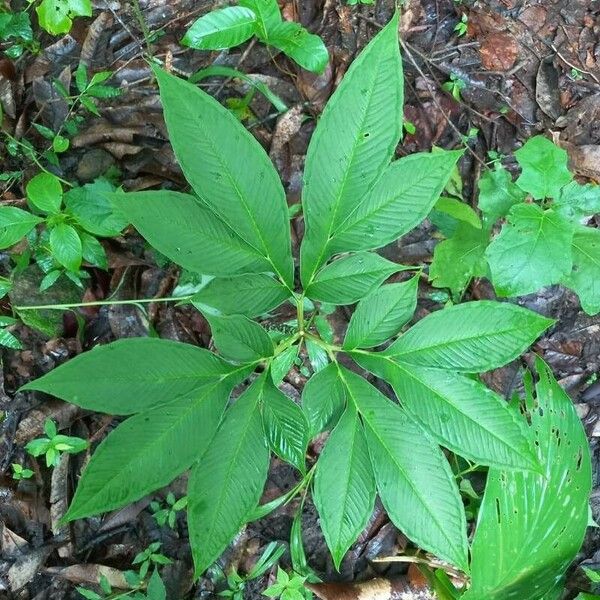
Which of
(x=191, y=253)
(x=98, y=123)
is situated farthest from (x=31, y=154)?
(x=191, y=253)

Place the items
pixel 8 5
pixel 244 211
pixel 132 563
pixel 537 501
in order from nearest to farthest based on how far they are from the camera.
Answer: pixel 244 211 → pixel 537 501 → pixel 132 563 → pixel 8 5

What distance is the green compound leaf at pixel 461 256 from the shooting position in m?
1.34

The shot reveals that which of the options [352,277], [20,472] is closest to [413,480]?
[352,277]

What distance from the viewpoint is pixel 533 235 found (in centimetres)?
119

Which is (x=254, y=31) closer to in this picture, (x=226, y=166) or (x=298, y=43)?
(x=298, y=43)

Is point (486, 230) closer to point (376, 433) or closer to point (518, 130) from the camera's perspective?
point (518, 130)

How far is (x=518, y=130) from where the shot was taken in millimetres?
1624

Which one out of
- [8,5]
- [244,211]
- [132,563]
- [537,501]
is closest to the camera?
[244,211]

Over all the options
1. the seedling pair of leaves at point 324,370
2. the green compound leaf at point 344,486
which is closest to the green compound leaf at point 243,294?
the seedling pair of leaves at point 324,370

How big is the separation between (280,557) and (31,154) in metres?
1.22

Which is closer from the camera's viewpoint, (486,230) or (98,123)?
(486,230)

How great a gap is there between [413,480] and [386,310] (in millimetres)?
272

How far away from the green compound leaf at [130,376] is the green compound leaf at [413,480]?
0.27 m

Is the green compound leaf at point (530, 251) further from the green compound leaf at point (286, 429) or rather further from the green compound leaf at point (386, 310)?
the green compound leaf at point (286, 429)
